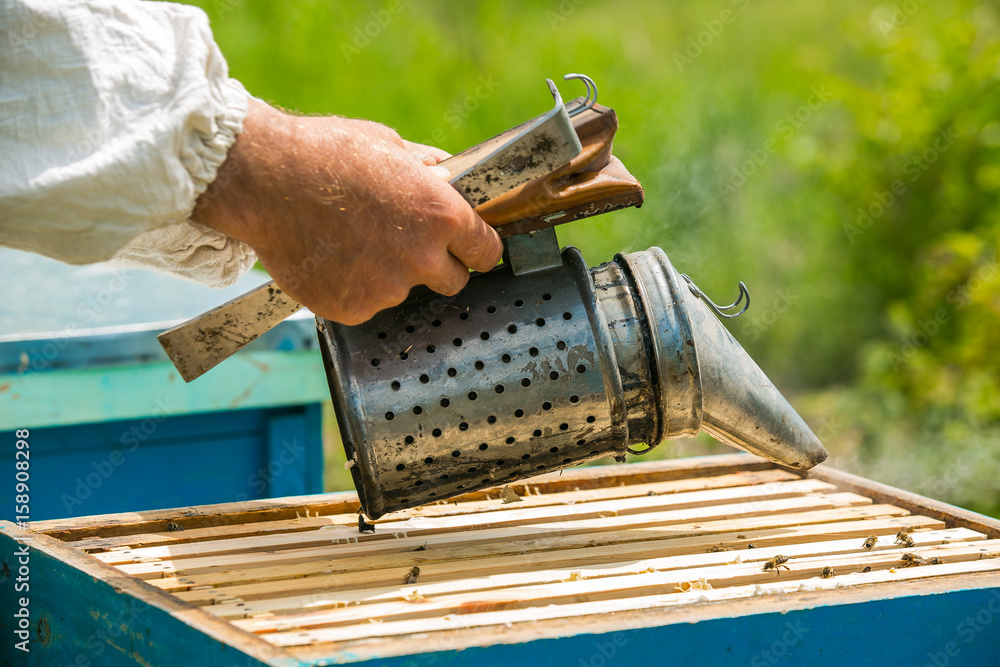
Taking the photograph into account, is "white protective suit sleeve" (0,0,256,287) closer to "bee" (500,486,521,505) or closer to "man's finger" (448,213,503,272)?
"man's finger" (448,213,503,272)

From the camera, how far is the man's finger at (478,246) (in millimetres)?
1437

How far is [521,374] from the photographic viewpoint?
A: 1.51 m

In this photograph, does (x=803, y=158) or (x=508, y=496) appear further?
(x=803, y=158)

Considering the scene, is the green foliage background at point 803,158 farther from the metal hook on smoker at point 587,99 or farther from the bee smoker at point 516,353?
the metal hook on smoker at point 587,99

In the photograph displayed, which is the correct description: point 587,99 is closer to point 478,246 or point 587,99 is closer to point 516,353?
point 478,246

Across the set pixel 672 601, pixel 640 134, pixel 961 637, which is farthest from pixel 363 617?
pixel 640 134

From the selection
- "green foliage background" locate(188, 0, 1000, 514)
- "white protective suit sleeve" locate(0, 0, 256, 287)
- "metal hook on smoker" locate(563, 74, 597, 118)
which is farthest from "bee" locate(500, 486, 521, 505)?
"green foliage background" locate(188, 0, 1000, 514)

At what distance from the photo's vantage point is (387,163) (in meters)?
1.36

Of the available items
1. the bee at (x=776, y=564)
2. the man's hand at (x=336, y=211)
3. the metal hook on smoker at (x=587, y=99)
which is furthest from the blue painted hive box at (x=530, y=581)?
the metal hook on smoker at (x=587, y=99)

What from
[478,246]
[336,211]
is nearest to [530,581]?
[478,246]

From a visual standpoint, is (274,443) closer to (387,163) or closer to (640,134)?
(387,163)

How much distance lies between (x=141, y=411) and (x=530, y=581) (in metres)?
1.23

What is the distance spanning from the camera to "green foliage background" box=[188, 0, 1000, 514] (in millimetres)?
4863

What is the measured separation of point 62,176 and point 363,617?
72 cm
